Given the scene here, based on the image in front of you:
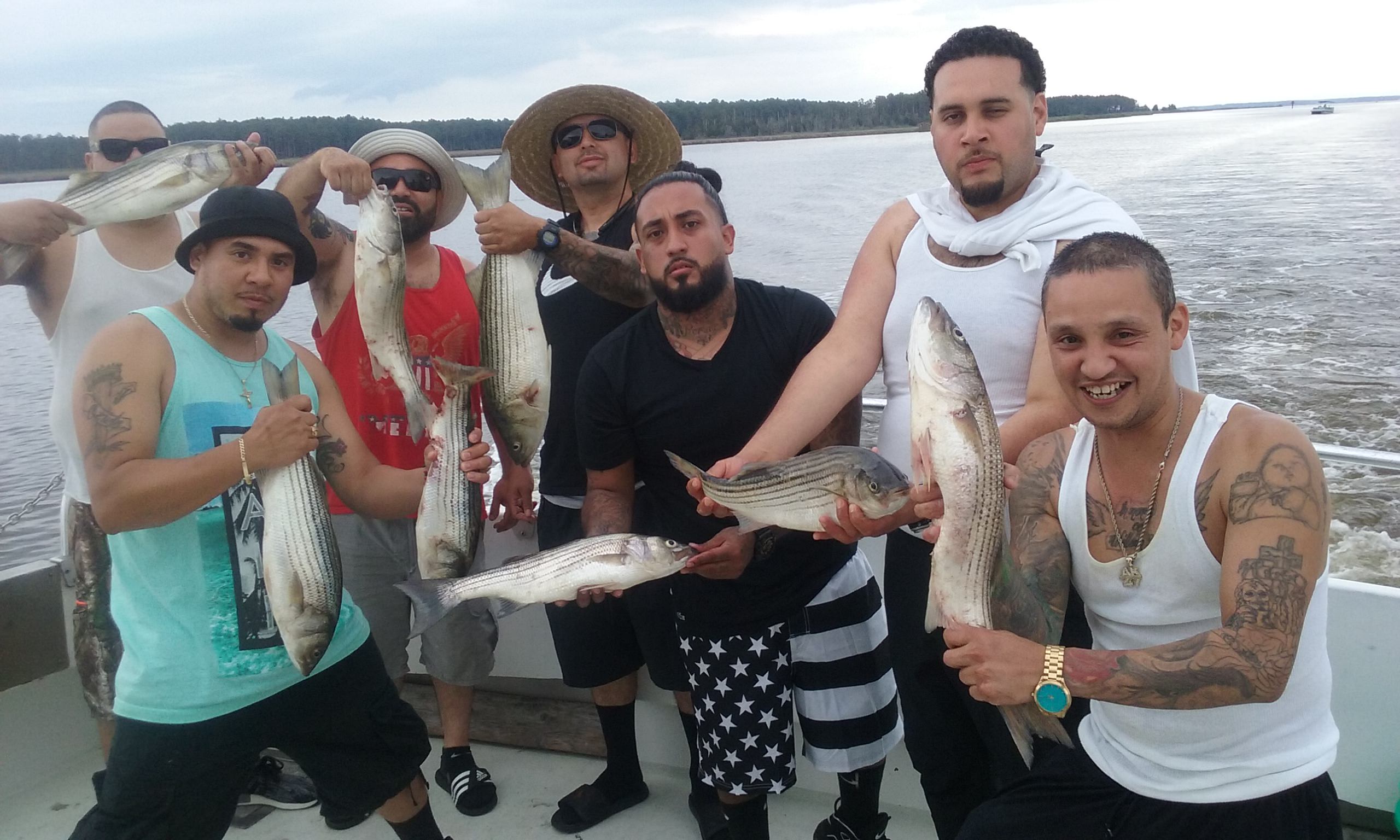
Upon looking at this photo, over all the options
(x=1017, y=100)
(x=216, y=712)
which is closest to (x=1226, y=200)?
(x=1017, y=100)

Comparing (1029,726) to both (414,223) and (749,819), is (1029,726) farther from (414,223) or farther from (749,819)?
(414,223)

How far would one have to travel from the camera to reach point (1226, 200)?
85.6 feet

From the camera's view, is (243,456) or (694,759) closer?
(243,456)

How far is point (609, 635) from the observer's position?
12.6 feet

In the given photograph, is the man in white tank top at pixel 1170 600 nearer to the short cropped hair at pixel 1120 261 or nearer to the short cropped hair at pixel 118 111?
the short cropped hair at pixel 1120 261

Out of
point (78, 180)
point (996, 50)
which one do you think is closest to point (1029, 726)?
point (996, 50)

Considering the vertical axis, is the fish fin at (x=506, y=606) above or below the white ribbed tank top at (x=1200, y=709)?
below

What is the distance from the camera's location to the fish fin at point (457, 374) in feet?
10.6

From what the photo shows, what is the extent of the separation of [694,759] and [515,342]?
184cm

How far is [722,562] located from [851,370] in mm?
732

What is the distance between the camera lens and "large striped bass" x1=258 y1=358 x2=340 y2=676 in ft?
9.07

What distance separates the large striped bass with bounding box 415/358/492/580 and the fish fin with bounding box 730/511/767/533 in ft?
3.13

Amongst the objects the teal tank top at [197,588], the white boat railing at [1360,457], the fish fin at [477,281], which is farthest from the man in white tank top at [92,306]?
the white boat railing at [1360,457]

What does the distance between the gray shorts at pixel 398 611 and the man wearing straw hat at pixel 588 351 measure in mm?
335
